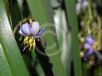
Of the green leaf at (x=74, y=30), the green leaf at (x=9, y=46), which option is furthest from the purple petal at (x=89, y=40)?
the green leaf at (x=9, y=46)

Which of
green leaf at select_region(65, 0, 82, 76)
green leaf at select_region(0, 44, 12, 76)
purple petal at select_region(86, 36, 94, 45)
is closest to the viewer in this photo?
green leaf at select_region(0, 44, 12, 76)

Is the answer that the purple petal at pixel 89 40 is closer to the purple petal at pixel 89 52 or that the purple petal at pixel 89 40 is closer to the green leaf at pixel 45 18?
the purple petal at pixel 89 52

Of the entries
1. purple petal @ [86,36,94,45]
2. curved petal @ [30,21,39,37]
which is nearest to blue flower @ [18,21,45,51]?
curved petal @ [30,21,39,37]

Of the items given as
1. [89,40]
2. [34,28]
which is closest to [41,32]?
[34,28]

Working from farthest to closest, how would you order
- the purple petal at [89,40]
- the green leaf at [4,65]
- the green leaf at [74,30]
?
the purple petal at [89,40], the green leaf at [74,30], the green leaf at [4,65]

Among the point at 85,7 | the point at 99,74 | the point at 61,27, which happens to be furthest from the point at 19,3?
the point at 85,7

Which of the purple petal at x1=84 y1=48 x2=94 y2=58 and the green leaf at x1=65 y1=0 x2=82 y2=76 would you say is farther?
the purple petal at x1=84 y1=48 x2=94 y2=58

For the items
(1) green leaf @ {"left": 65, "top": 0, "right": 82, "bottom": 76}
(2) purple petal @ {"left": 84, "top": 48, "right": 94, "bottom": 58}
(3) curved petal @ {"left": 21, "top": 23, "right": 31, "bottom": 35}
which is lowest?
(2) purple petal @ {"left": 84, "top": 48, "right": 94, "bottom": 58}

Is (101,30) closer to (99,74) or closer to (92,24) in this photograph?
(92,24)

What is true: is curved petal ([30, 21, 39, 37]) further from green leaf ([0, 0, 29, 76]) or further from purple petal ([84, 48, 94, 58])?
purple petal ([84, 48, 94, 58])
